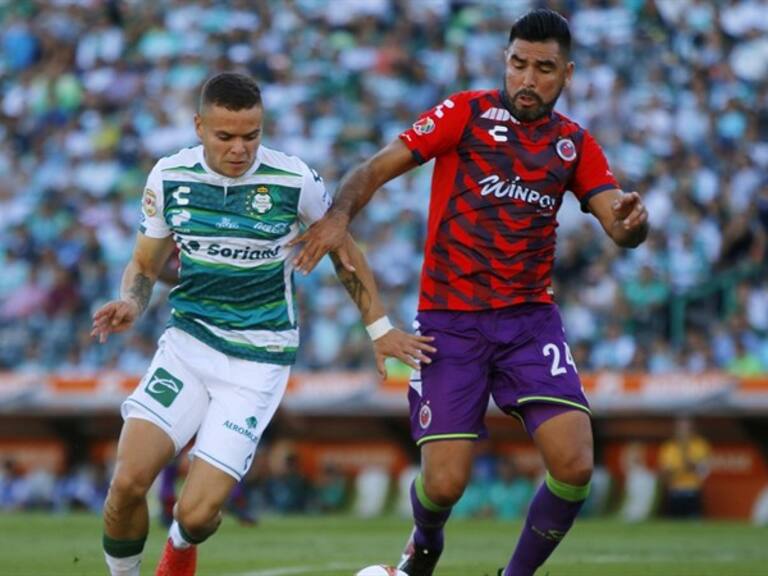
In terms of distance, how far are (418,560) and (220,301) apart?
1816 millimetres

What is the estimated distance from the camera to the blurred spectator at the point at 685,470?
756 inches

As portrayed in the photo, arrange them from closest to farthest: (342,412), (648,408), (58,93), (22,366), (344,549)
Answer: (344,549) < (648,408) < (342,412) < (22,366) < (58,93)

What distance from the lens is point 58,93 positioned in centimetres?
2731

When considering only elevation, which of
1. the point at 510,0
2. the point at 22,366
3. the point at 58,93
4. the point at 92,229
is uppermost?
the point at 510,0

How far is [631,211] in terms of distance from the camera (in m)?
8.20

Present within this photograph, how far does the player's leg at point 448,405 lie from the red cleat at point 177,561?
1.21m

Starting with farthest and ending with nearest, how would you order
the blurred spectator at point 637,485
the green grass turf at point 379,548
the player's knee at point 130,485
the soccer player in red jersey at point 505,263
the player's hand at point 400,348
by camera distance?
the blurred spectator at point 637,485 < the green grass turf at point 379,548 < the soccer player in red jersey at point 505,263 < the player's hand at point 400,348 < the player's knee at point 130,485

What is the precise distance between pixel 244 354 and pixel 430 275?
1070mm

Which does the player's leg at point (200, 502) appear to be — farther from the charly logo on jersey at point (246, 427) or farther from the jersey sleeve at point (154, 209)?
the jersey sleeve at point (154, 209)

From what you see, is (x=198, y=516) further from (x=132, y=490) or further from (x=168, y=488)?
(x=168, y=488)

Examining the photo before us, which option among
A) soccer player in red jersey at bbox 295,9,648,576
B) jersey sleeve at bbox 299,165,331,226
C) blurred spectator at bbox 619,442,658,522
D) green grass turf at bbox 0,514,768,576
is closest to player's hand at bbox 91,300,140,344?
jersey sleeve at bbox 299,165,331,226

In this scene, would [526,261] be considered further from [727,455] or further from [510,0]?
[510,0]

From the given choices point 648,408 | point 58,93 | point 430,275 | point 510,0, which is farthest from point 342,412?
point 430,275

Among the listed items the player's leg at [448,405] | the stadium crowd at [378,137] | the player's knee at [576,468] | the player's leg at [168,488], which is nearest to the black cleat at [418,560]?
the player's leg at [448,405]
